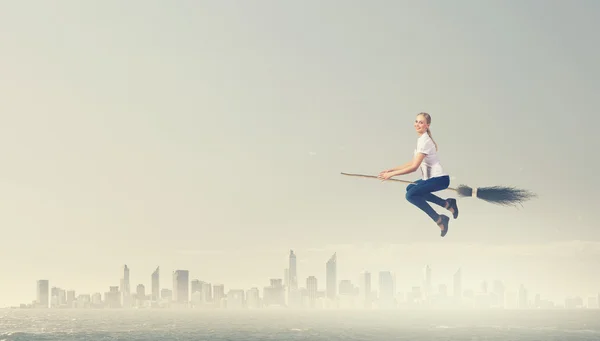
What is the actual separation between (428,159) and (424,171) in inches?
7.7

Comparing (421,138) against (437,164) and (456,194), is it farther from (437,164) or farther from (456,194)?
(456,194)

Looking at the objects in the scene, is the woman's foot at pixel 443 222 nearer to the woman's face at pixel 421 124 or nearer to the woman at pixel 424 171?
the woman at pixel 424 171

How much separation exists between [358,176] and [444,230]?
1.95 m

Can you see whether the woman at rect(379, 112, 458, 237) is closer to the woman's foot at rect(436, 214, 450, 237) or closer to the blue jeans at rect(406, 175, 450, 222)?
the blue jeans at rect(406, 175, 450, 222)

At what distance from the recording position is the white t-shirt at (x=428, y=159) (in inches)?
407

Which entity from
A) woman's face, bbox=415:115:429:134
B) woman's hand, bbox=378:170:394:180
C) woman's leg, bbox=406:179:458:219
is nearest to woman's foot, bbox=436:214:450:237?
woman's leg, bbox=406:179:458:219

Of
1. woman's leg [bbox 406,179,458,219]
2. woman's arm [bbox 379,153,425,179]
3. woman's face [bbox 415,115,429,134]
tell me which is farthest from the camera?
woman's leg [bbox 406,179,458,219]

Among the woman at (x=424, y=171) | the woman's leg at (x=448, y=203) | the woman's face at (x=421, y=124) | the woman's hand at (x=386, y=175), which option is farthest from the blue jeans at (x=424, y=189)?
Result: the woman's face at (x=421, y=124)

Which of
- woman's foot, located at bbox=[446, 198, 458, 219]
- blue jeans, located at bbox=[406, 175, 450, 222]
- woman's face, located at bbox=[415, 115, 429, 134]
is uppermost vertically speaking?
woman's face, located at bbox=[415, 115, 429, 134]

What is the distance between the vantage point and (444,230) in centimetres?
1120

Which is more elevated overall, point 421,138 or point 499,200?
point 421,138

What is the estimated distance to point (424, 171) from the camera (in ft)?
34.9

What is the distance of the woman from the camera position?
10336 millimetres

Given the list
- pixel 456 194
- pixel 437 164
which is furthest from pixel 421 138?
pixel 456 194
